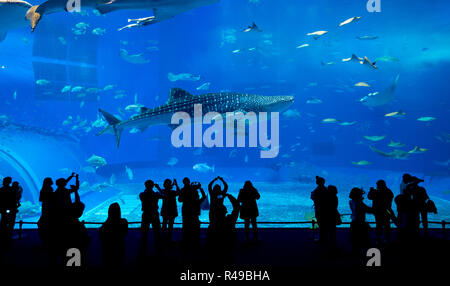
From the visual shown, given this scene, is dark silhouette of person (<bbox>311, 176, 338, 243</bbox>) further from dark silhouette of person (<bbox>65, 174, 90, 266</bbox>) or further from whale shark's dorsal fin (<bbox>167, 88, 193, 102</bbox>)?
whale shark's dorsal fin (<bbox>167, 88, 193, 102</bbox>)

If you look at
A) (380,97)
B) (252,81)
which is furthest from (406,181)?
(252,81)

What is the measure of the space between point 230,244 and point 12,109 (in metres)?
36.0

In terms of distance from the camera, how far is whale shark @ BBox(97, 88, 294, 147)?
18.1 ft

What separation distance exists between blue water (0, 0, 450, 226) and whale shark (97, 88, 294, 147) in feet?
15.9

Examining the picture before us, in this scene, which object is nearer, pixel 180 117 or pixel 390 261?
pixel 390 261

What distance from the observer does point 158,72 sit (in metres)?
37.2

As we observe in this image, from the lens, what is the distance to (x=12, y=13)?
261 inches

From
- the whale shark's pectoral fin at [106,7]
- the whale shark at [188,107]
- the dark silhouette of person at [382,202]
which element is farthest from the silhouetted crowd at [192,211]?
the whale shark's pectoral fin at [106,7]

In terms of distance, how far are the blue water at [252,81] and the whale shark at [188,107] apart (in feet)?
15.9

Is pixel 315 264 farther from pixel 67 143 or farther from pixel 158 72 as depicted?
pixel 158 72

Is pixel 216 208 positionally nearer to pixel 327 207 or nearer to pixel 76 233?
pixel 76 233

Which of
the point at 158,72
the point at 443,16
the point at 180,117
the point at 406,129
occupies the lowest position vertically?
the point at 180,117

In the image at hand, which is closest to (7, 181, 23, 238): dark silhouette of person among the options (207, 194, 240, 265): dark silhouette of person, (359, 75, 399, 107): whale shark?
(207, 194, 240, 265): dark silhouette of person

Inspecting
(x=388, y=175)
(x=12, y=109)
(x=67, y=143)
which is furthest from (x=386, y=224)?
(x=12, y=109)
